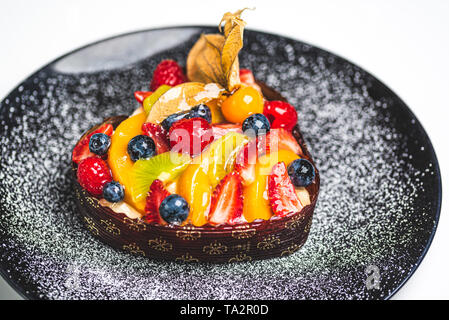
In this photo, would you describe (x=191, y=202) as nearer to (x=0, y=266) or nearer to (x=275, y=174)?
(x=275, y=174)

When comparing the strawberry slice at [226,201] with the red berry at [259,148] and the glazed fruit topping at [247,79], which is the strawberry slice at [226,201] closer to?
the red berry at [259,148]

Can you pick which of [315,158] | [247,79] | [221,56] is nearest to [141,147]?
[221,56]

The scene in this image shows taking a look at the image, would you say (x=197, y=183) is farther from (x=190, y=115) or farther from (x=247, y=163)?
(x=190, y=115)

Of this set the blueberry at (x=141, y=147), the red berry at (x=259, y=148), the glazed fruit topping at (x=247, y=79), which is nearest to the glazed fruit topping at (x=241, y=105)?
the red berry at (x=259, y=148)

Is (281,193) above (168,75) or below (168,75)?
below

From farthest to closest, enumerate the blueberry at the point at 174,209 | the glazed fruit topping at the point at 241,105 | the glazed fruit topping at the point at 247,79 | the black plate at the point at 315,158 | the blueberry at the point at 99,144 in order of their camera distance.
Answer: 1. the glazed fruit topping at the point at 247,79
2. the glazed fruit topping at the point at 241,105
3. the blueberry at the point at 99,144
4. the black plate at the point at 315,158
5. the blueberry at the point at 174,209
